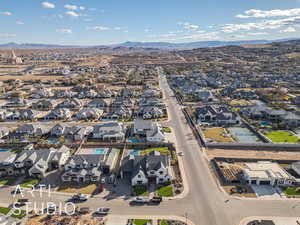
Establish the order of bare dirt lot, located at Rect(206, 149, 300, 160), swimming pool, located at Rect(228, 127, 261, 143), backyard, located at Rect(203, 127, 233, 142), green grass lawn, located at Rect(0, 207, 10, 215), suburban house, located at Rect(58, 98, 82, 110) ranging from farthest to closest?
suburban house, located at Rect(58, 98, 82, 110) → backyard, located at Rect(203, 127, 233, 142) → swimming pool, located at Rect(228, 127, 261, 143) → bare dirt lot, located at Rect(206, 149, 300, 160) → green grass lawn, located at Rect(0, 207, 10, 215)

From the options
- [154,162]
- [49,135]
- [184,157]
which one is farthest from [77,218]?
[49,135]

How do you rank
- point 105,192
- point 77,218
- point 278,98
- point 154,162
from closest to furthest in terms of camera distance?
point 77,218 → point 105,192 → point 154,162 → point 278,98

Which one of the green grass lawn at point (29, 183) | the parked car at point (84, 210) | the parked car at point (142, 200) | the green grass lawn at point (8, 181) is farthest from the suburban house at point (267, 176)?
the green grass lawn at point (8, 181)

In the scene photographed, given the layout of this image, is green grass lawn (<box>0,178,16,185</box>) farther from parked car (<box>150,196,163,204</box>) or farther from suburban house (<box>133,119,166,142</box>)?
suburban house (<box>133,119,166,142</box>)

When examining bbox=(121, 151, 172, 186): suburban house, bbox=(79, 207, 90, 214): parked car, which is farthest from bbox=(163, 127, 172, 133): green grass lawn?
bbox=(79, 207, 90, 214): parked car

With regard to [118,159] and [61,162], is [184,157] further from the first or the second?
[61,162]

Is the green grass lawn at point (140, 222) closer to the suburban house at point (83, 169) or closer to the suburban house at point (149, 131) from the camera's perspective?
the suburban house at point (83, 169)
